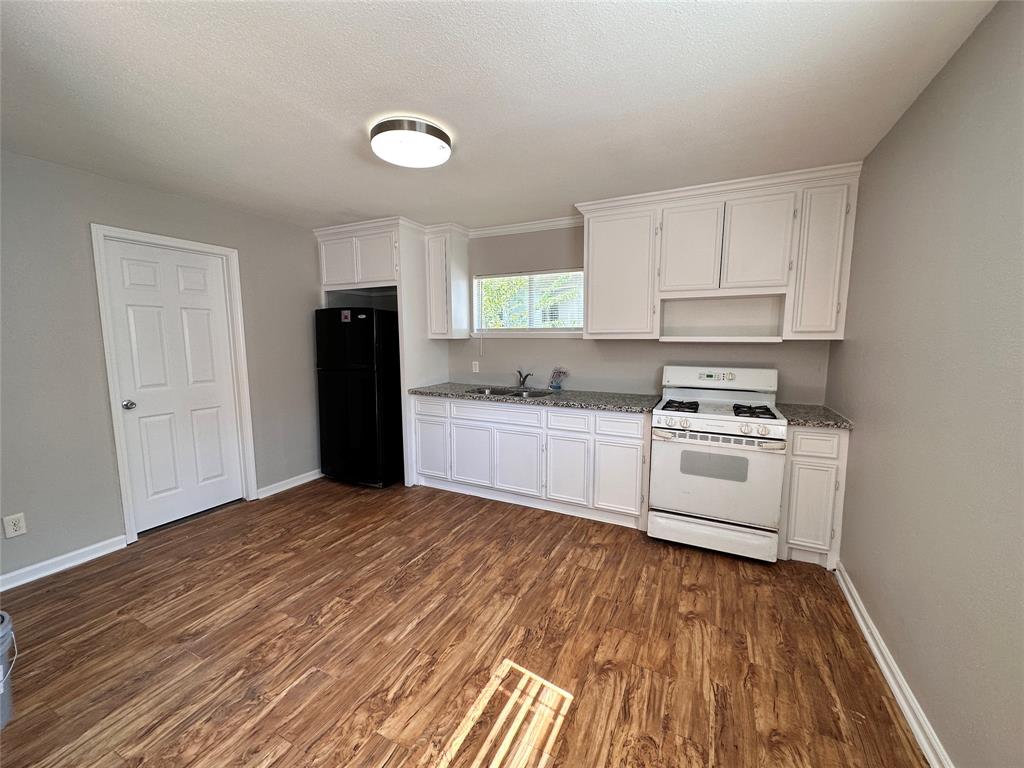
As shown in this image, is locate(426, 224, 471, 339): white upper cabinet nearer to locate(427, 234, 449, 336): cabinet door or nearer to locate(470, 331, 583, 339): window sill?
locate(427, 234, 449, 336): cabinet door

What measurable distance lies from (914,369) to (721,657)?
144 cm

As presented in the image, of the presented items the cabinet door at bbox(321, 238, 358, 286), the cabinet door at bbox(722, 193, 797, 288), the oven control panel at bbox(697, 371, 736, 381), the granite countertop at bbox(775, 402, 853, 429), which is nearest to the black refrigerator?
the cabinet door at bbox(321, 238, 358, 286)

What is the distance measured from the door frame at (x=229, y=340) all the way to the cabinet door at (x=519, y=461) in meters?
2.11

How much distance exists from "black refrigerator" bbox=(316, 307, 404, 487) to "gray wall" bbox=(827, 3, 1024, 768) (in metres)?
3.36

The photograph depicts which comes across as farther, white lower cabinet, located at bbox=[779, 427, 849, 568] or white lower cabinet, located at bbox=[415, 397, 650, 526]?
white lower cabinet, located at bbox=[415, 397, 650, 526]

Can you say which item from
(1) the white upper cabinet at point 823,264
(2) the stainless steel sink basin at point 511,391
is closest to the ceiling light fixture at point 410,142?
(2) the stainless steel sink basin at point 511,391

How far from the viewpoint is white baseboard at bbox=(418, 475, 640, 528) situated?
301 centimetres

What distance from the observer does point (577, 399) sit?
3172mm

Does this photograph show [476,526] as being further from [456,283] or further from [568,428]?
[456,283]

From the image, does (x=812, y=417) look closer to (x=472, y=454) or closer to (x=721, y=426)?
(x=721, y=426)

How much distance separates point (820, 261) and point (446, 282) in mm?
2832

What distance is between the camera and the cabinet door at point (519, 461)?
10.6 feet

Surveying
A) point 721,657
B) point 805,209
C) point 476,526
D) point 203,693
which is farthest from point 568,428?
point 203,693

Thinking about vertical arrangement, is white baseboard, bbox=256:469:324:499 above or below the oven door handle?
below
